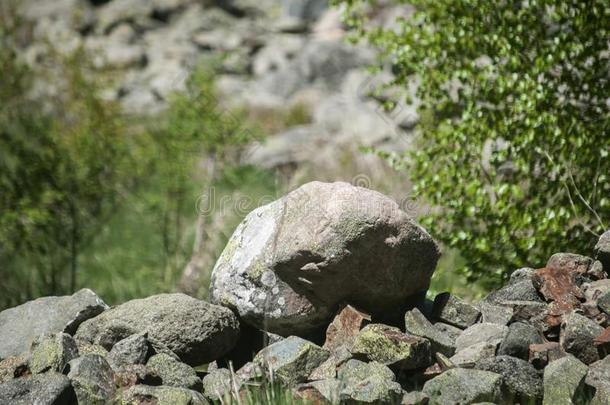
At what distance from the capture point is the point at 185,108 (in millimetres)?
9414

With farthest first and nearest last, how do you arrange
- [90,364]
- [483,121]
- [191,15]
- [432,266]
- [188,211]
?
[191,15], [188,211], [483,121], [432,266], [90,364]

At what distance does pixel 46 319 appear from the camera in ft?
16.0

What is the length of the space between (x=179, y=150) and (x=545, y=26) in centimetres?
450

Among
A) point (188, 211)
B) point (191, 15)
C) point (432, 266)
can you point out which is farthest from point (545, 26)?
point (191, 15)

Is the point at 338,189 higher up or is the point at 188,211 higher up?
the point at 338,189

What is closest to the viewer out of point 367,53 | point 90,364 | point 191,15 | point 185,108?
point 90,364

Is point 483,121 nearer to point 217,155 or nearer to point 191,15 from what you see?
point 217,155

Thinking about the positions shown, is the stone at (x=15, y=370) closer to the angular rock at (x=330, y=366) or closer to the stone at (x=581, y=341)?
the angular rock at (x=330, y=366)

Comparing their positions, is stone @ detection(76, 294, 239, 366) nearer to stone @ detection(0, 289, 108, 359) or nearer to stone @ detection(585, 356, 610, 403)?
stone @ detection(0, 289, 108, 359)

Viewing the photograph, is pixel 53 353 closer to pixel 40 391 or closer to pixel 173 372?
pixel 40 391

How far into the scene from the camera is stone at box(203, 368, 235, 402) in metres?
4.13

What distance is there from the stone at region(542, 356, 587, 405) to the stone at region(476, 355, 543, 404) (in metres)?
Answer: 0.05

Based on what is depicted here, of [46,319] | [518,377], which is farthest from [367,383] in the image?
[46,319]

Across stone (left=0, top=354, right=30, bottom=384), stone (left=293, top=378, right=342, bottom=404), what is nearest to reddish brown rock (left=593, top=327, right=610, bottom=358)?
stone (left=293, top=378, right=342, bottom=404)
